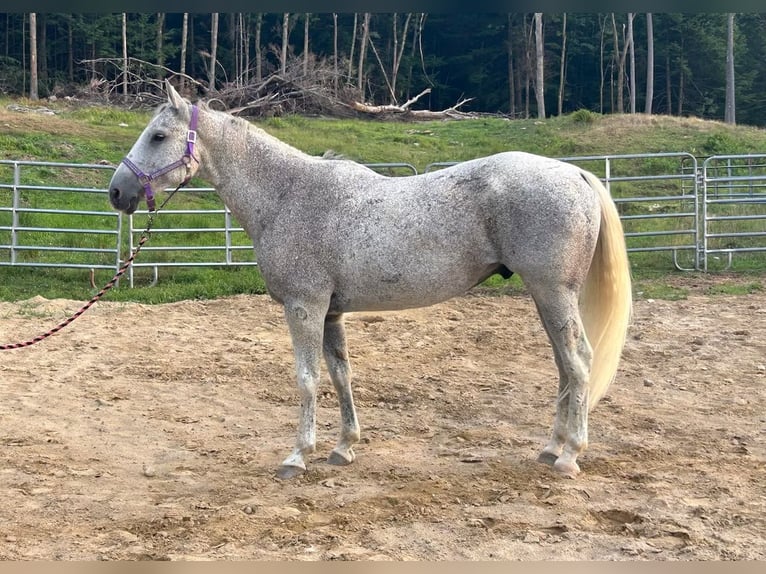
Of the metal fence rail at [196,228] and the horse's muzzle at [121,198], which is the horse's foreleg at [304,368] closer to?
the horse's muzzle at [121,198]

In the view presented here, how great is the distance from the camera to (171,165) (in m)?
4.07

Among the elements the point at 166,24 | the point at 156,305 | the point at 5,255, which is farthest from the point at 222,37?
the point at 156,305

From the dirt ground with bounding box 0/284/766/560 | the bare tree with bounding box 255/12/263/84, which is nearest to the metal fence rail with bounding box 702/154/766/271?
the dirt ground with bounding box 0/284/766/560

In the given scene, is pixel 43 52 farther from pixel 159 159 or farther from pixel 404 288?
pixel 404 288

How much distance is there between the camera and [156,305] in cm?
851

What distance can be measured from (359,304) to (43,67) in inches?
1102

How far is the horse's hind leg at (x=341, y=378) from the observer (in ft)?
14.2

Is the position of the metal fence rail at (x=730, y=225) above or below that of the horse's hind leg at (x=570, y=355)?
above

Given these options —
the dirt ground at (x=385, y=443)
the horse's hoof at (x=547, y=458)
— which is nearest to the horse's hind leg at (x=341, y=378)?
the dirt ground at (x=385, y=443)

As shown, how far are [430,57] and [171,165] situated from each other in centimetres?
3116

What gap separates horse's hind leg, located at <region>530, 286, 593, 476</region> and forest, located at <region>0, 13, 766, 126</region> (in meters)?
20.1

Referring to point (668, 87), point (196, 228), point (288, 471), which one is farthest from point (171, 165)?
point (668, 87)

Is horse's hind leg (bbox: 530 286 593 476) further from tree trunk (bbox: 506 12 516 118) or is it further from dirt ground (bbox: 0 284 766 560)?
tree trunk (bbox: 506 12 516 118)

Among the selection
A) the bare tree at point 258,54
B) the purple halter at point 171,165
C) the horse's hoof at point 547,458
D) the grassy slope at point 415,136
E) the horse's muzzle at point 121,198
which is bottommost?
the horse's hoof at point 547,458
